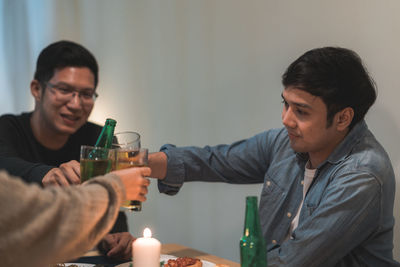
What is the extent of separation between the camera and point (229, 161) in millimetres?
1944

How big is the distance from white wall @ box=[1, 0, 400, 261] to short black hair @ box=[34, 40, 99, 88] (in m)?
0.73

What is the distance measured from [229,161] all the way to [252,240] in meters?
0.98

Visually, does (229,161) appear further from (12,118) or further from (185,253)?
(12,118)

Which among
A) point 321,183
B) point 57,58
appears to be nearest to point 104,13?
point 57,58

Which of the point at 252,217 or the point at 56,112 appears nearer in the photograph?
the point at 252,217

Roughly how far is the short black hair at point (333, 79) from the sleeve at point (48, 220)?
912 mm

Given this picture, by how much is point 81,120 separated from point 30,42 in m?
2.24

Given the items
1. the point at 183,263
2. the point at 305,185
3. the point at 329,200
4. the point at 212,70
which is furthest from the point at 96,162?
the point at 212,70

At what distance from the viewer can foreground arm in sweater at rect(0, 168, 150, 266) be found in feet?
2.27

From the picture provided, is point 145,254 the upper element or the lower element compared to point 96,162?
lower

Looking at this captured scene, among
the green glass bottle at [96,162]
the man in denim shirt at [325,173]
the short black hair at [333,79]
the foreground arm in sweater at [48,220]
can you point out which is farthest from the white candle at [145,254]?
the short black hair at [333,79]

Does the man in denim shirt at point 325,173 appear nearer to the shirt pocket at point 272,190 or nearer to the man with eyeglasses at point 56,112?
the shirt pocket at point 272,190

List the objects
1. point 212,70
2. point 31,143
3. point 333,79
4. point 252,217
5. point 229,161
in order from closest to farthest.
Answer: point 252,217 → point 333,79 → point 229,161 → point 31,143 → point 212,70

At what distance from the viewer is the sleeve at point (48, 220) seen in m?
0.69
